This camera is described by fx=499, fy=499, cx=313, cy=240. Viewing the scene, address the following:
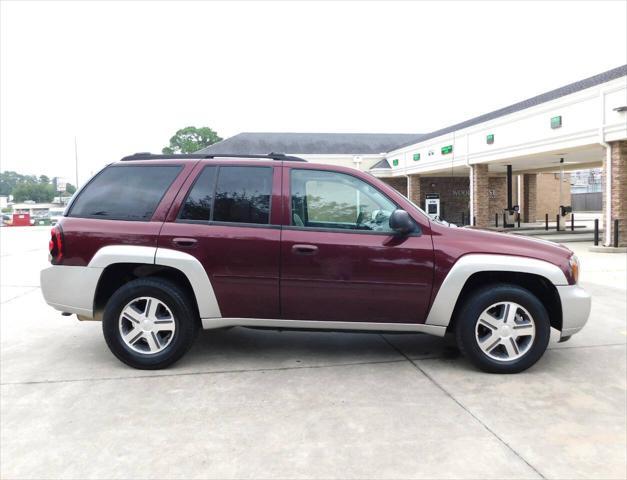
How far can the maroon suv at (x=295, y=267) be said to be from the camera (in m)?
4.24

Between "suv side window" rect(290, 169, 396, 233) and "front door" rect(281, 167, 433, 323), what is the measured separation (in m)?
0.03

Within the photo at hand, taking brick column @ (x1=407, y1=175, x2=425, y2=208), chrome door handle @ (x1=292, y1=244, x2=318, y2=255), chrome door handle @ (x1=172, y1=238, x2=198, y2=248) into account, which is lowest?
chrome door handle @ (x1=292, y1=244, x2=318, y2=255)

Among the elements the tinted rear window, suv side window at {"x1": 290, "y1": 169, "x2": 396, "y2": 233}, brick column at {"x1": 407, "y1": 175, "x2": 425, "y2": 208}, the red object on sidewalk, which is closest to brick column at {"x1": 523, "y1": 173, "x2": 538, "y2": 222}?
brick column at {"x1": 407, "y1": 175, "x2": 425, "y2": 208}

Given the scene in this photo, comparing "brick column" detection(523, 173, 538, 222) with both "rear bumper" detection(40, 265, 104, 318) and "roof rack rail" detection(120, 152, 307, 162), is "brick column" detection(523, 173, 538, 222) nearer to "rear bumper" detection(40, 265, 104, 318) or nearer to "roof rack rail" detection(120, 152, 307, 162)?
"roof rack rail" detection(120, 152, 307, 162)

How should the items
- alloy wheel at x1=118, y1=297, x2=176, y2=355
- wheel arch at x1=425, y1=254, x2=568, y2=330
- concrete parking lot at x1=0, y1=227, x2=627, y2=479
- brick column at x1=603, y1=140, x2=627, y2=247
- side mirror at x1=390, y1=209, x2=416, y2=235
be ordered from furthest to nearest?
brick column at x1=603, y1=140, x2=627, y2=247
alloy wheel at x1=118, y1=297, x2=176, y2=355
wheel arch at x1=425, y1=254, x2=568, y2=330
side mirror at x1=390, y1=209, x2=416, y2=235
concrete parking lot at x1=0, y1=227, x2=627, y2=479

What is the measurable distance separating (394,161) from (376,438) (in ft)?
96.8

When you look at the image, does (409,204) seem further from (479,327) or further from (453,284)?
(479,327)

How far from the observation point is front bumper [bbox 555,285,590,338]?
430 cm

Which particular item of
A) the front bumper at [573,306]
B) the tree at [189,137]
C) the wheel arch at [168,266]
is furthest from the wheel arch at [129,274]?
the tree at [189,137]

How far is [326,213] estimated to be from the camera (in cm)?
443

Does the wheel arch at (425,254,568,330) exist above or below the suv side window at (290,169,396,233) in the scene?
below

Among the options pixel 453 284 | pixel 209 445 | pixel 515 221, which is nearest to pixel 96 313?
pixel 209 445

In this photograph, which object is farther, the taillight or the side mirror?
the taillight

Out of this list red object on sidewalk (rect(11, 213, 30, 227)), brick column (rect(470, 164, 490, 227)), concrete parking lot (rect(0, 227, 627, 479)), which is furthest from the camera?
red object on sidewalk (rect(11, 213, 30, 227))
